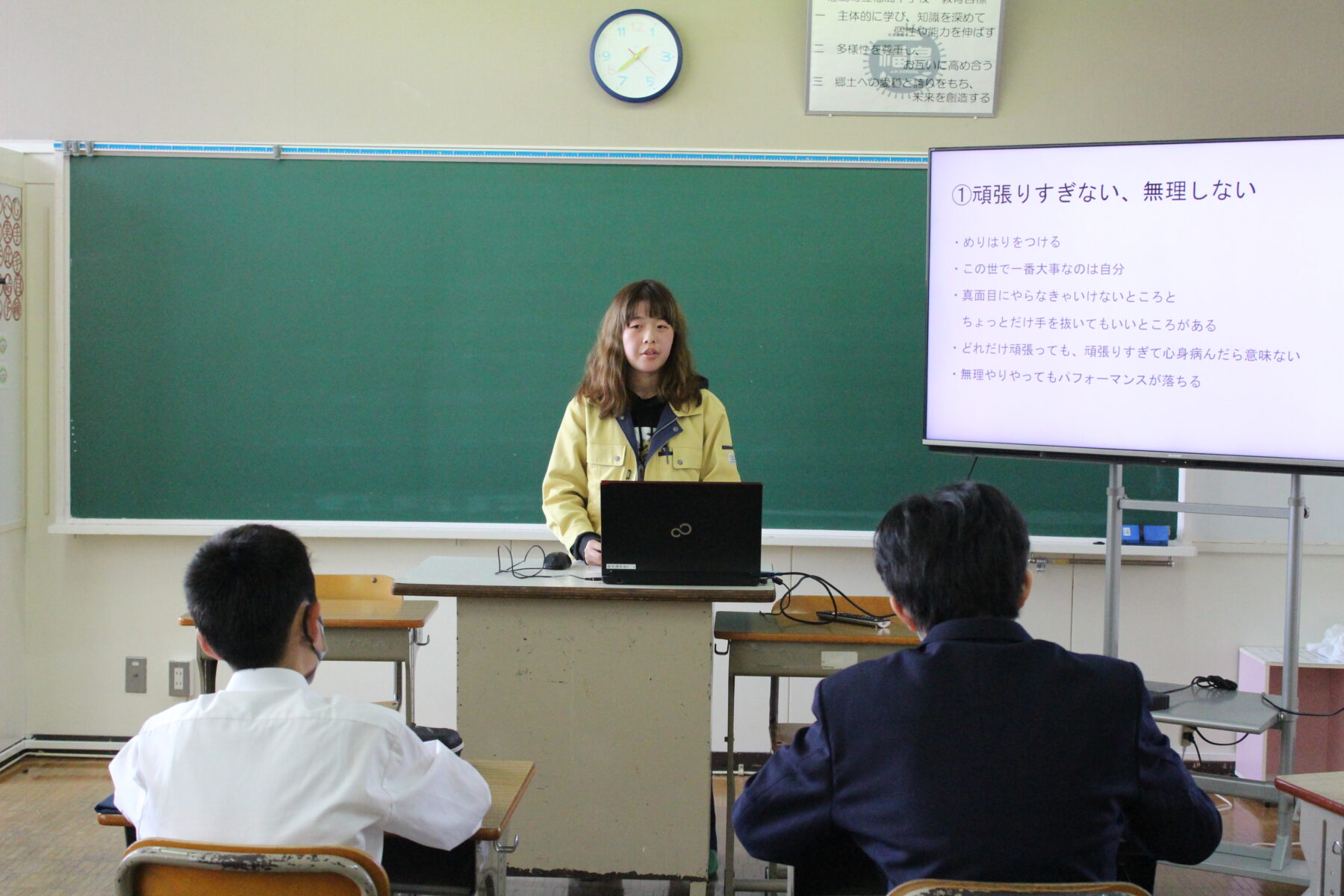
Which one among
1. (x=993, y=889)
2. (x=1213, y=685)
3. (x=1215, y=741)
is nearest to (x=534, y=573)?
(x=993, y=889)

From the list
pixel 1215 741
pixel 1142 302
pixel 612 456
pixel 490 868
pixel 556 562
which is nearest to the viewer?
pixel 490 868

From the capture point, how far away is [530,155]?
3.67m

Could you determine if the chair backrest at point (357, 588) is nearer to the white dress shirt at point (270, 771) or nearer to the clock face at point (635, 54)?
the white dress shirt at point (270, 771)

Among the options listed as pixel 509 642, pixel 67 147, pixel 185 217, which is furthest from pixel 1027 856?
pixel 67 147

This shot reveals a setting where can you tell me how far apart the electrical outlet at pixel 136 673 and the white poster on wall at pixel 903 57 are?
3.17m

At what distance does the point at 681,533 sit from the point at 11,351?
9.21ft

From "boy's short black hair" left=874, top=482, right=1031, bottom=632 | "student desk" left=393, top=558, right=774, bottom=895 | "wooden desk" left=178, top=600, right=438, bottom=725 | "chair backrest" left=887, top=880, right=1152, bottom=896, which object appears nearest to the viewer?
"chair backrest" left=887, top=880, right=1152, bottom=896

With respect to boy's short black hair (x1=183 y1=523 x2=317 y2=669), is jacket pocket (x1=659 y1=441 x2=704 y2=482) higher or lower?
higher

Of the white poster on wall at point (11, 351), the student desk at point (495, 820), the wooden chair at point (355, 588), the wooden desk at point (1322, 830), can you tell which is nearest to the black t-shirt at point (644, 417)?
the wooden chair at point (355, 588)

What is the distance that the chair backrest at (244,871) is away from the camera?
1.20m

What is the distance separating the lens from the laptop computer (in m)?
2.25

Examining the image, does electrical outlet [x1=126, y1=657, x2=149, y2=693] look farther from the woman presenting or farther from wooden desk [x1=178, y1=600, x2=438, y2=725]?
the woman presenting

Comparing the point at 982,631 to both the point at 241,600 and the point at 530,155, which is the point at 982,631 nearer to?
the point at 241,600

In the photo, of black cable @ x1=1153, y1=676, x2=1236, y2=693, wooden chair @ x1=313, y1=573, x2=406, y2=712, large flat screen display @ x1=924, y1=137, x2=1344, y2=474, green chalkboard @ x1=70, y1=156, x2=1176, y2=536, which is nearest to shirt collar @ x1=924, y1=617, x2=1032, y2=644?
large flat screen display @ x1=924, y1=137, x2=1344, y2=474
